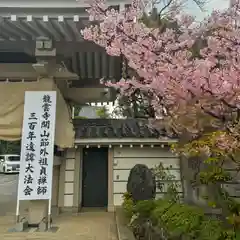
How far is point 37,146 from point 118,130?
166 inches

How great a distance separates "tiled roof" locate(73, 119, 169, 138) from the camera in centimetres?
947

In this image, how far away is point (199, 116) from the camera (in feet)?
13.4

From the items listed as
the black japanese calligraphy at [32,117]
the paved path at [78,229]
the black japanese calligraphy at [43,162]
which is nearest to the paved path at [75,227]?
the paved path at [78,229]

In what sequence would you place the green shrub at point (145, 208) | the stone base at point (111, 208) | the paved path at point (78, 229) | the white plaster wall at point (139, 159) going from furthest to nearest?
the white plaster wall at point (139, 159)
the stone base at point (111, 208)
the paved path at point (78, 229)
the green shrub at point (145, 208)

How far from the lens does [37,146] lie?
5777 millimetres

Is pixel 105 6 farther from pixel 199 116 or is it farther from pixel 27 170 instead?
pixel 27 170

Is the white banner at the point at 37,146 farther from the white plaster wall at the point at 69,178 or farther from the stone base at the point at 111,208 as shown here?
the stone base at the point at 111,208

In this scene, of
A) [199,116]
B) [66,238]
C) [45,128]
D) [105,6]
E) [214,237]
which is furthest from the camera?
[45,128]

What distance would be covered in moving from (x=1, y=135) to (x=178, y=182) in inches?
230

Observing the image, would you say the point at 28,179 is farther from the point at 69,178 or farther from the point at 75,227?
the point at 69,178

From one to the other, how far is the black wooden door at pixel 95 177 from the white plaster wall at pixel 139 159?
1.42 ft

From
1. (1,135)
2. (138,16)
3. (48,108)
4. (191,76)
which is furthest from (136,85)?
(1,135)

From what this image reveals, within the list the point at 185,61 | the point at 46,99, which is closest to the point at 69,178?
the point at 46,99

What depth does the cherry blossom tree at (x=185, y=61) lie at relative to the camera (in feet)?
11.6
